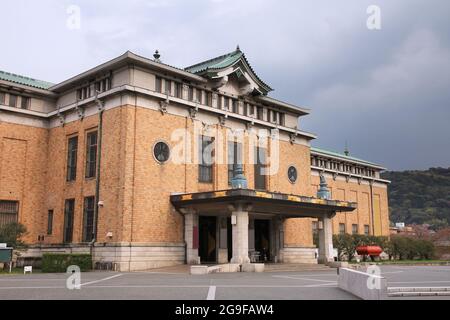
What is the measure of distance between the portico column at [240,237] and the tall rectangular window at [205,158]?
5988 millimetres

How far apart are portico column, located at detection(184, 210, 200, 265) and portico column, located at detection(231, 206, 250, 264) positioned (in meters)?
A: 3.56

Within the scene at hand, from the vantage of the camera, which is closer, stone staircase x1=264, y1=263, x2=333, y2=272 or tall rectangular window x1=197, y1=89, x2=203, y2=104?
stone staircase x1=264, y1=263, x2=333, y2=272

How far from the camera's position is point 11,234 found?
99.6ft

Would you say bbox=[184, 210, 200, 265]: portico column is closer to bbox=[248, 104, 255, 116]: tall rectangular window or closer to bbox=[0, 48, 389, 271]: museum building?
bbox=[0, 48, 389, 271]: museum building

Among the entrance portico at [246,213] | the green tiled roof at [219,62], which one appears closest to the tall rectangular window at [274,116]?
the green tiled roof at [219,62]

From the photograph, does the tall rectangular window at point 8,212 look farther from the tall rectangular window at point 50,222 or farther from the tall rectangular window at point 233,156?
the tall rectangular window at point 233,156

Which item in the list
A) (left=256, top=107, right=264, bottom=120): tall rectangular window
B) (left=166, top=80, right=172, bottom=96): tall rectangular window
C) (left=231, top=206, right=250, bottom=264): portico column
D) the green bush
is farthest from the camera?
the green bush

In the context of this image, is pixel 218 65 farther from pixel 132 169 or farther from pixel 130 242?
pixel 130 242

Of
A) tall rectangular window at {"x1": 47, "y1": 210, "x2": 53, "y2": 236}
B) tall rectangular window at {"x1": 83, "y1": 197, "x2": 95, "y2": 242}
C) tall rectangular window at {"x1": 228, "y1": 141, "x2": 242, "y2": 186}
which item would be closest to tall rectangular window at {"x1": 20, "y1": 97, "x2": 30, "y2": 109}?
tall rectangular window at {"x1": 47, "y1": 210, "x2": 53, "y2": 236}

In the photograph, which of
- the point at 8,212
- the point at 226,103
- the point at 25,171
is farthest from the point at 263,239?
the point at 8,212

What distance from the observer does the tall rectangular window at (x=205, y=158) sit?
35094mm

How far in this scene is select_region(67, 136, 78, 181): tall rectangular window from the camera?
34.9 metres

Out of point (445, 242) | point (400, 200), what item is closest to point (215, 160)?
point (445, 242)

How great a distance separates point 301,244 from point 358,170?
25.7 meters
